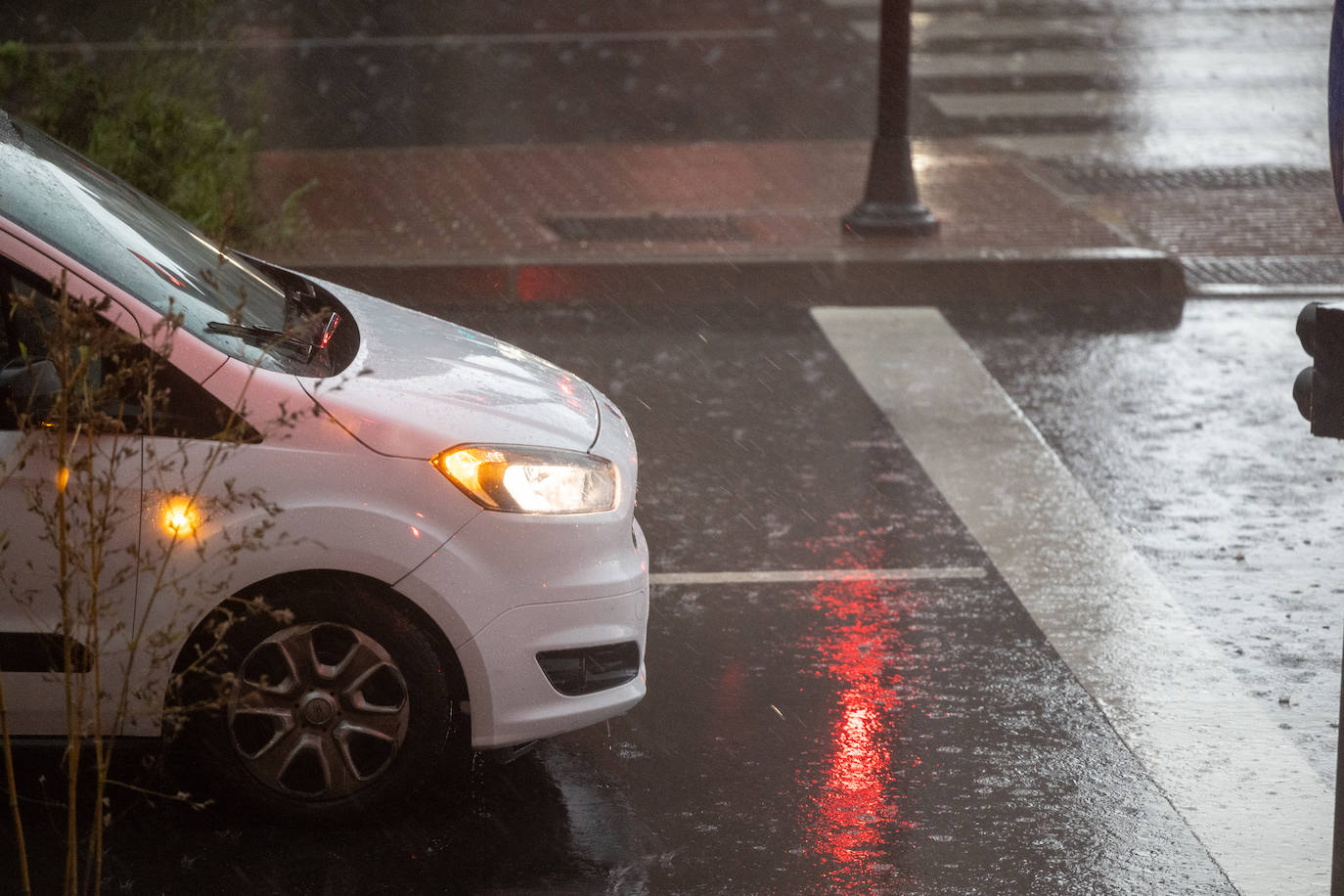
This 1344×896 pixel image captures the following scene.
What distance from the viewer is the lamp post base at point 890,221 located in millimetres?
11352

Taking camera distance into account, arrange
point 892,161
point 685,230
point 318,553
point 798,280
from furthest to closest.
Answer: point 892,161, point 685,230, point 798,280, point 318,553

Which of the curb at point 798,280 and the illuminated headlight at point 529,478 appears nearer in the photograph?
the illuminated headlight at point 529,478

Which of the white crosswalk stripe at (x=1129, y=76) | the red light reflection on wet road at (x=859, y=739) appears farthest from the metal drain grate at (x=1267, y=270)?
the red light reflection on wet road at (x=859, y=739)

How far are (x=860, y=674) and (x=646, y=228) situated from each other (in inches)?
244

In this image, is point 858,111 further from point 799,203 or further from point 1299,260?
point 1299,260

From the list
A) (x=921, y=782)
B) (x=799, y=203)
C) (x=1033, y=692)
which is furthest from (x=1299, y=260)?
(x=921, y=782)

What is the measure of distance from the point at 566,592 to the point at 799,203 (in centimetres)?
802

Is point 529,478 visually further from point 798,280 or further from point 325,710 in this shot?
point 798,280

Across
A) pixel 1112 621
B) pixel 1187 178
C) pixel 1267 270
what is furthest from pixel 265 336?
pixel 1187 178

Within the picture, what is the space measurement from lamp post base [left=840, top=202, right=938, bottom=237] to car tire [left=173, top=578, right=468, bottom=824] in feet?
23.8

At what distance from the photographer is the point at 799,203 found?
12289 mm

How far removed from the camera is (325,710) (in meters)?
4.55

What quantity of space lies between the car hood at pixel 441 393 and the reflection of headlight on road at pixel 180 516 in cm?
41

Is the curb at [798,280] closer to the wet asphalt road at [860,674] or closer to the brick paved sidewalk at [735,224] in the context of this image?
the brick paved sidewalk at [735,224]
